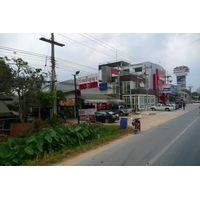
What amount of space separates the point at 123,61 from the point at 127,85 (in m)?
27.3

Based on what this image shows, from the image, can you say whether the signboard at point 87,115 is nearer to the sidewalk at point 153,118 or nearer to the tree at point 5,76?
the sidewalk at point 153,118

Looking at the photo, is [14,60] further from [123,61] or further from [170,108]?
[123,61]

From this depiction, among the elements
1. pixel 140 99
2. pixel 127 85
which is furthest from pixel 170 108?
pixel 127 85

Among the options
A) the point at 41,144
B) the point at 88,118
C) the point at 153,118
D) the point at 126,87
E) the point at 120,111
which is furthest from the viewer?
the point at 126,87

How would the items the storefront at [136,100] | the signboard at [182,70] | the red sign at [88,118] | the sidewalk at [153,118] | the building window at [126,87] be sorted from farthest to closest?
the signboard at [182,70] → the building window at [126,87] → the storefront at [136,100] → the sidewalk at [153,118] → the red sign at [88,118]

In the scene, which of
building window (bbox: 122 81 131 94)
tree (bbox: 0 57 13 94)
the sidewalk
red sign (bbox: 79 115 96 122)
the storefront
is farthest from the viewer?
building window (bbox: 122 81 131 94)

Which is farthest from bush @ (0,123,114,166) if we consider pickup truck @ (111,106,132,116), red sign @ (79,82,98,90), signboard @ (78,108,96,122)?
pickup truck @ (111,106,132,116)

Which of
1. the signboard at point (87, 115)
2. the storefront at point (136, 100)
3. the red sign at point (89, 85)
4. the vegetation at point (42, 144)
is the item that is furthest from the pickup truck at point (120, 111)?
the vegetation at point (42, 144)

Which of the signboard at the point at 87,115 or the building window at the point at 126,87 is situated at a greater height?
the building window at the point at 126,87

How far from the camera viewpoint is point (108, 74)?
37781 millimetres

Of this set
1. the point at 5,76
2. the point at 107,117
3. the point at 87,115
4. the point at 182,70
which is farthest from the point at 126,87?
the point at 182,70

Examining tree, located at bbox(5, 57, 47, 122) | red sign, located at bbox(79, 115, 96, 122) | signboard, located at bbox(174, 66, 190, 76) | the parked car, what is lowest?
the parked car

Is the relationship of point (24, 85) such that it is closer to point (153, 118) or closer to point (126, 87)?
point (153, 118)

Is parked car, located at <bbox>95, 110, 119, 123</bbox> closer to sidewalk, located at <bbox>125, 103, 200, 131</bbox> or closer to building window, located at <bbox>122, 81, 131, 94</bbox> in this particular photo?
sidewalk, located at <bbox>125, 103, 200, 131</bbox>
